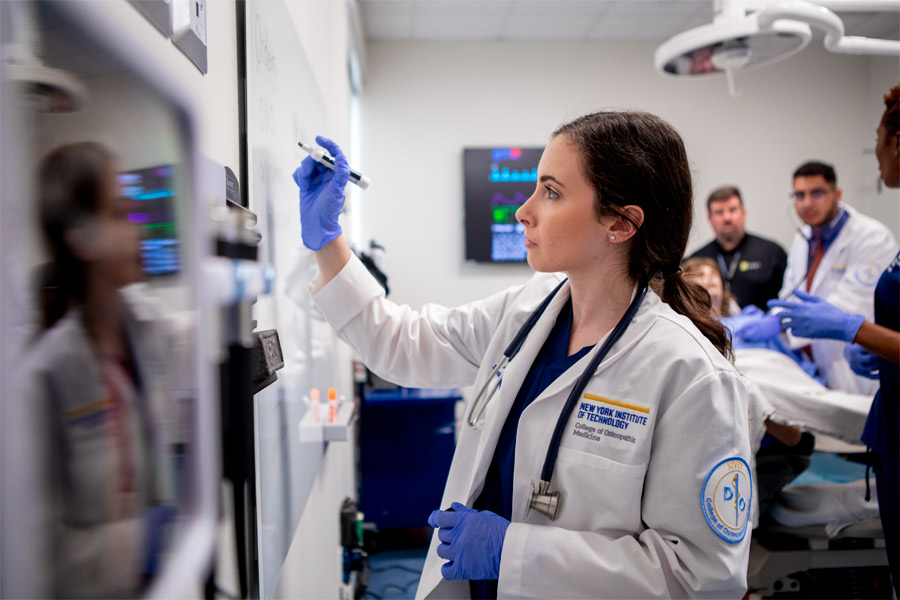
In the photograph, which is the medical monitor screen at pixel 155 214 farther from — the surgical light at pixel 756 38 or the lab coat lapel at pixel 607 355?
the surgical light at pixel 756 38

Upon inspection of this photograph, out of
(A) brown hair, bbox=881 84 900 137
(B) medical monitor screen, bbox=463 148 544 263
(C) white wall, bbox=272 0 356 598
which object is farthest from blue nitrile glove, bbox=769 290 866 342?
(B) medical monitor screen, bbox=463 148 544 263

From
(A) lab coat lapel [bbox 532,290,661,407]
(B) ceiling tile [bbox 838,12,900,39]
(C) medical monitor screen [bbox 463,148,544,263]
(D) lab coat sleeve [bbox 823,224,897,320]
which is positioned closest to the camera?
(A) lab coat lapel [bbox 532,290,661,407]

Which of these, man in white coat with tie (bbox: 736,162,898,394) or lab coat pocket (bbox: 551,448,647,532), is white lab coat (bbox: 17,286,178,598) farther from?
man in white coat with tie (bbox: 736,162,898,394)

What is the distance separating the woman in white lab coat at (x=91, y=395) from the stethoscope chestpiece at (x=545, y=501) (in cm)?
70

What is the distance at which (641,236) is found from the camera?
1056mm

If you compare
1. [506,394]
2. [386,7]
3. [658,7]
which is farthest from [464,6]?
[506,394]

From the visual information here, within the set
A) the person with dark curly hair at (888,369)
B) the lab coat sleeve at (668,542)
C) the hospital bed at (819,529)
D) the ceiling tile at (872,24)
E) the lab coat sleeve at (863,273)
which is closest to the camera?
the lab coat sleeve at (668,542)

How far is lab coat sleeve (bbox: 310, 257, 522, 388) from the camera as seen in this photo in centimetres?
116

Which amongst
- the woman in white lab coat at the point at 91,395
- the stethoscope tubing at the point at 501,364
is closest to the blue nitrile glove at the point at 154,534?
the woman in white lab coat at the point at 91,395

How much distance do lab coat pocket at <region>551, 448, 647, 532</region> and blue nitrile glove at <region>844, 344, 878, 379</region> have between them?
5.01ft

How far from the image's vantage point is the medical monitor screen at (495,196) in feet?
12.8

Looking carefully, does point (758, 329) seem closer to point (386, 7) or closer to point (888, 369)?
point (888, 369)

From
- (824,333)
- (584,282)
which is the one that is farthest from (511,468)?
(824,333)

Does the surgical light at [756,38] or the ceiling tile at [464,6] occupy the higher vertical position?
the ceiling tile at [464,6]
